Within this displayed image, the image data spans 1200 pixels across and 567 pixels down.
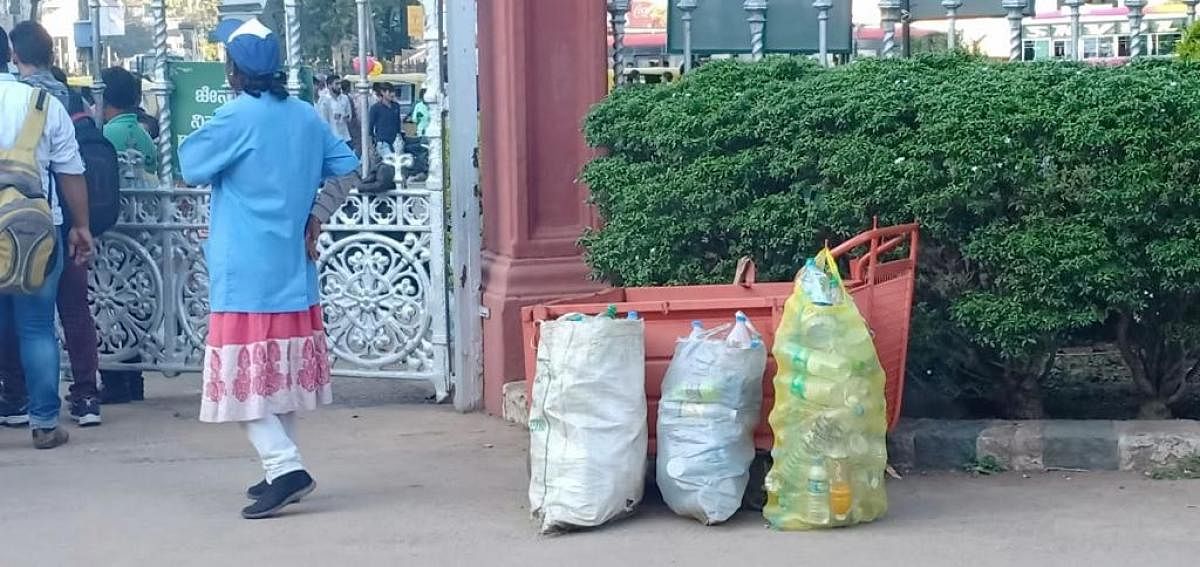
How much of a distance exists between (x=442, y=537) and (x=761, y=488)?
1058 millimetres

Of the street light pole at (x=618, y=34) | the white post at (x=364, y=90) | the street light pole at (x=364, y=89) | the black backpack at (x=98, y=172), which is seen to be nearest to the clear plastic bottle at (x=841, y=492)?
the street light pole at (x=618, y=34)

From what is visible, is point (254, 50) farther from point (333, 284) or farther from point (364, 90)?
point (333, 284)

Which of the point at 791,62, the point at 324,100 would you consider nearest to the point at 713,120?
the point at 791,62

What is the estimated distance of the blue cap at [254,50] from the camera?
17.3ft

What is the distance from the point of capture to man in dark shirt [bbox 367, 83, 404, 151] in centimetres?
823

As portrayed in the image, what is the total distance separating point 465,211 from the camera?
7.05 meters

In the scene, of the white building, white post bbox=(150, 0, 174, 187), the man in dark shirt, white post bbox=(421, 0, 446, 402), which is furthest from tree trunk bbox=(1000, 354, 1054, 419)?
white post bbox=(150, 0, 174, 187)

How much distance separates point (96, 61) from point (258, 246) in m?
3.11

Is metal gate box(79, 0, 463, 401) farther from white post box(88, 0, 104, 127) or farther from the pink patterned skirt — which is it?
the pink patterned skirt

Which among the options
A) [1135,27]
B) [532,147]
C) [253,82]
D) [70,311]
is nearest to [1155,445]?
[1135,27]

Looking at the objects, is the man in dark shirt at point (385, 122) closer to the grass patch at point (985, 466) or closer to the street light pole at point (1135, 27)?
the grass patch at point (985, 466)

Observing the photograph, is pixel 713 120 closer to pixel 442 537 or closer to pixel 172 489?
pixel 442 537

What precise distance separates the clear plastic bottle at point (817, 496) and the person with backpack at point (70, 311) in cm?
361

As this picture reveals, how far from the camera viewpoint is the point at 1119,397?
262 inches
